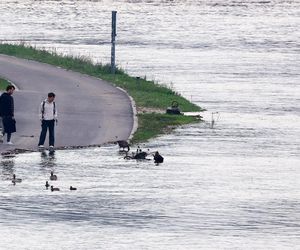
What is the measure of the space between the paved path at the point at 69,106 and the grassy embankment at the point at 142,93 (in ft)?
1.78

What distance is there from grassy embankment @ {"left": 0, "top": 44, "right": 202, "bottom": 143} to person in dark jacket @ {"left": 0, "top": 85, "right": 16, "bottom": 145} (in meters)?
4.10

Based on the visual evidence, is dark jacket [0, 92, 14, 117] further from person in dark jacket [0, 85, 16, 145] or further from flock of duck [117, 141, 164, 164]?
flock of duck [117, 141, 164, 164]

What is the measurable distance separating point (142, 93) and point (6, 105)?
14.2m

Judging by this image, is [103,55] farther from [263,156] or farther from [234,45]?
[263,156]

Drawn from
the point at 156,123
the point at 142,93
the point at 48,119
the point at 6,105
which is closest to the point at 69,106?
the point at 156,123

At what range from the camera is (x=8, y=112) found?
4356 cm

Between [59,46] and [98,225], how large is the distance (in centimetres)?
6213

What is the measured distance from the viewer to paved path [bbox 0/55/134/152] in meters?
45.2

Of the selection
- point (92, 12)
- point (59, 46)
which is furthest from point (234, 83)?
point (92, 12)

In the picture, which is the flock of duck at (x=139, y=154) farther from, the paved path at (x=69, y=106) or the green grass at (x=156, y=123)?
the green grass at (x=156, y=123)

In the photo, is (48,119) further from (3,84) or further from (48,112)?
(3,84)

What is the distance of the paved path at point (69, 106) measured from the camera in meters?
45.2

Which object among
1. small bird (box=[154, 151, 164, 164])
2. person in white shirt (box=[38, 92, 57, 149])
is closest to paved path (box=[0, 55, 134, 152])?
person in white shirt (box=[38, 92, 57, 149])

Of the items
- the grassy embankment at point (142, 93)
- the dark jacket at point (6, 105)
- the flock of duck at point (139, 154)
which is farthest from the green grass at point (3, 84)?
the flock of duck at point (139, 154)
